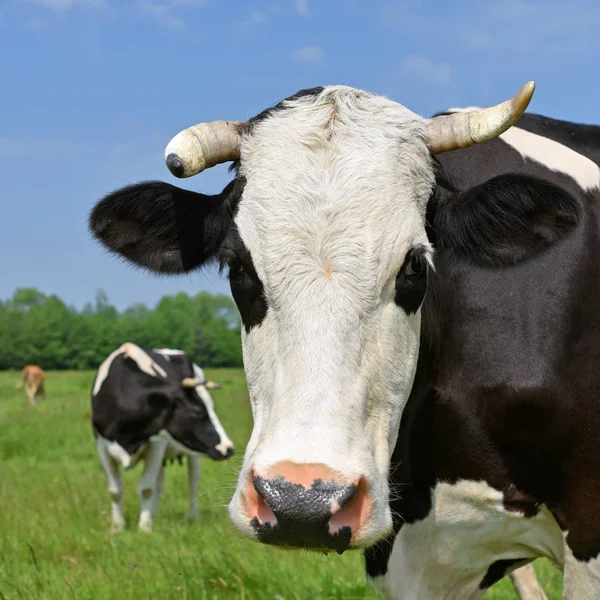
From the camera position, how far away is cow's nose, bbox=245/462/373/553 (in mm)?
2406

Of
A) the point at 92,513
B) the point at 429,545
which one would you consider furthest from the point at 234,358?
the point at 429,545

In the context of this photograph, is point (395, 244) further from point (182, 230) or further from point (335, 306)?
point (182, 230)

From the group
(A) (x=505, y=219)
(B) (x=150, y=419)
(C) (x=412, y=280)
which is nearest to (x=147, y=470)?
(B) (x=150, y=419)

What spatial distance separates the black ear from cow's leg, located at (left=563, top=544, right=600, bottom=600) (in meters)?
1.23

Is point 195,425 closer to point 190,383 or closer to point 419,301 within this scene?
point 190,383

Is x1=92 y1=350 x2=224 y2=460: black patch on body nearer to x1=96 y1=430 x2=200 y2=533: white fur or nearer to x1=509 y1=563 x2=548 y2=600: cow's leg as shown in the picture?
x1=96 y1=430 x2=200 y2=533: white fur

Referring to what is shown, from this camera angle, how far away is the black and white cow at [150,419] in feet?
36.5

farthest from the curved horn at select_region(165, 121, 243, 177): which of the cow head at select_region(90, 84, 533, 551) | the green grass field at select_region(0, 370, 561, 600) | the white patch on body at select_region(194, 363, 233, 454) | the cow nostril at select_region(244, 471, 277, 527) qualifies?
the white patch on body at select_region(194, 363, 233, 454)

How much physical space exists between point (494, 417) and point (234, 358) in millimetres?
80696

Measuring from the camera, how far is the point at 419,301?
3121 mm

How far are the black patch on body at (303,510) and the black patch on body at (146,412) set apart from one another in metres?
8.97

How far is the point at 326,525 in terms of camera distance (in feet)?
8.01

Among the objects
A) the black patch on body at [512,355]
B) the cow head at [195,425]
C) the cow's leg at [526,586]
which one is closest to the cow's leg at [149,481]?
the cow head at [195,425]

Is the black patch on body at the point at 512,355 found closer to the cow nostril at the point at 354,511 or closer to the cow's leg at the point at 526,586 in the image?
the cow nostril at the point at 354,511
